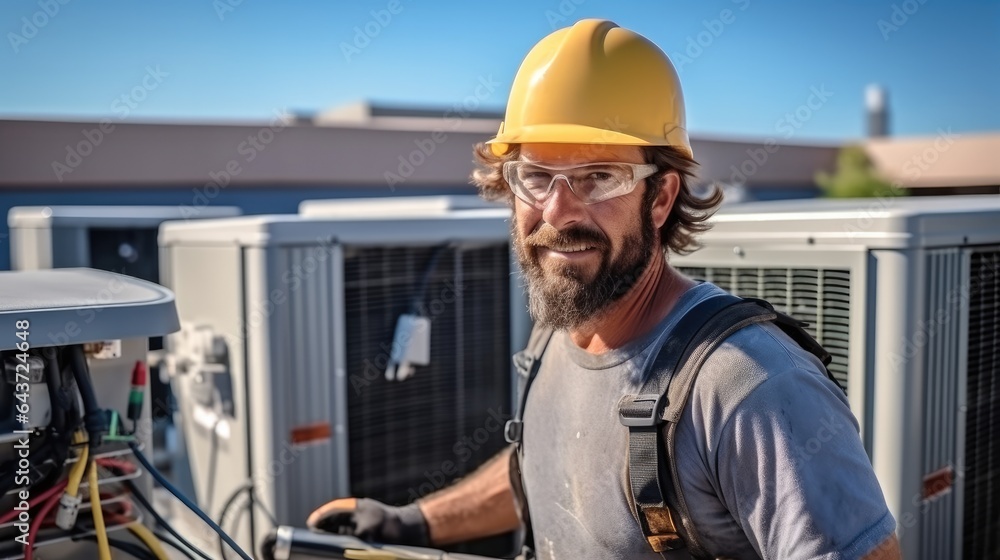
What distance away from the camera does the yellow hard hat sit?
5.29 feet

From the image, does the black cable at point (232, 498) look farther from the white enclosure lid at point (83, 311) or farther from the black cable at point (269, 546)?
the white enclosure lid at point (83, 311)

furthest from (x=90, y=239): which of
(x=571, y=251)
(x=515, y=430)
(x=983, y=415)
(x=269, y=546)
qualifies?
(x=983, y=415)

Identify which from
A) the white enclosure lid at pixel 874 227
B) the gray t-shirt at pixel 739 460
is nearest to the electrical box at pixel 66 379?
the gray t-shirt at pixel 739 460

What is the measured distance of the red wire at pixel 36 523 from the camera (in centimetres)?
139

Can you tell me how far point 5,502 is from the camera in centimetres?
141

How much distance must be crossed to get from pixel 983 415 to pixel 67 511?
Answer: 225 centimetres

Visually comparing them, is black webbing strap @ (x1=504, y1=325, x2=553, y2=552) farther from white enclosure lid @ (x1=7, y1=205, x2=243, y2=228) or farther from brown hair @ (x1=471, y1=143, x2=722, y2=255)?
white enclosure lid @ (x1=7, y1=205, x2=243, y2=228)

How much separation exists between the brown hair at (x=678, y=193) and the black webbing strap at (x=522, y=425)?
372 mm

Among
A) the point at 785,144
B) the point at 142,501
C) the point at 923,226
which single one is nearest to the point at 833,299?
the point at 923,226

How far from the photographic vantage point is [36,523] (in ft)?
4.58

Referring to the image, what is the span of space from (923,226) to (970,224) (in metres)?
0.23

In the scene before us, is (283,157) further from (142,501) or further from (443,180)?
(142,501)

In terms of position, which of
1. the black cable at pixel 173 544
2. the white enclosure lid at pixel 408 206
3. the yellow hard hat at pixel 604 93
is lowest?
the black cable at pixel 173 544

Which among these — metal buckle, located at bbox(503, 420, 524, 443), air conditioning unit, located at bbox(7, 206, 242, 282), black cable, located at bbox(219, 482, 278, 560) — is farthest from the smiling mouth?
air conditioning unit, located at bbox(7, 206, 242, 282)
